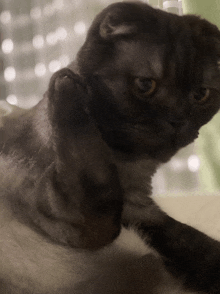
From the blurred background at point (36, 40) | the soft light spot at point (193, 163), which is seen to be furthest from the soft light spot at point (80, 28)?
the soft light spot at point (193, 163)

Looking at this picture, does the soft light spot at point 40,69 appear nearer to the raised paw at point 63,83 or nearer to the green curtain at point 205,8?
the raised paw at point 63,83

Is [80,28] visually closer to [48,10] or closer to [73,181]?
[48,10]

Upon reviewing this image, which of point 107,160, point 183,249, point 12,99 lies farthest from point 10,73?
point 183,249

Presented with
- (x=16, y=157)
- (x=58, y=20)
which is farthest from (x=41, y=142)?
(x=58, y=20)

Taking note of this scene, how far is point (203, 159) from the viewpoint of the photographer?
52cm

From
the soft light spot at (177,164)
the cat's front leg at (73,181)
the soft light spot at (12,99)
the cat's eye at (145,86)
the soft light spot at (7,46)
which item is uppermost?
the soft light spot at (7,46)

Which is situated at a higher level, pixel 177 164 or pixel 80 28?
Answer: pixel 80 28

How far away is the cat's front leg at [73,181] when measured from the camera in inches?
10.8

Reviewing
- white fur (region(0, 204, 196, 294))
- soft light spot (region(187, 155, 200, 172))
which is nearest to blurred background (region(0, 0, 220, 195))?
white fur (region(0, 204, 196, 294))

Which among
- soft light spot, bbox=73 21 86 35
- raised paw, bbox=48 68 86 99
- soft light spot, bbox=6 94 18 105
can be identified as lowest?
soft light spot, bbox=6 94 18 105

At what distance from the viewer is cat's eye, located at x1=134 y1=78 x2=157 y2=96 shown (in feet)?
0.97

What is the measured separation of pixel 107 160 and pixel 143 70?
9 centimetres

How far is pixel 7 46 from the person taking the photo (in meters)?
0.33

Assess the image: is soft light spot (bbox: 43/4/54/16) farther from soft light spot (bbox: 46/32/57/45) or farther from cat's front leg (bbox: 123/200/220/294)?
cat's front leg (bbox: 123/200/220/294)
